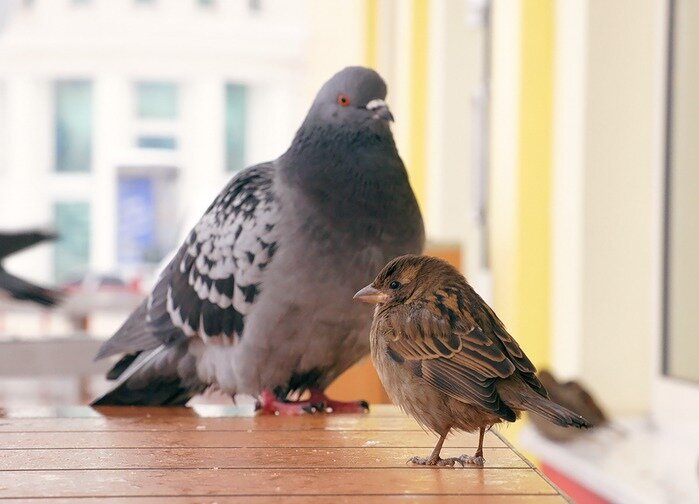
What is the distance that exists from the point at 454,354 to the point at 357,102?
43 centimetres

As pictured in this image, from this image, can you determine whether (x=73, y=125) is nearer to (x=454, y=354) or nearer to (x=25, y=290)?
(x=25, y=290)

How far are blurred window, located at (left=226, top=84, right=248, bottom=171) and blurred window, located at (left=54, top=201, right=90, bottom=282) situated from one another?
1.49 meters

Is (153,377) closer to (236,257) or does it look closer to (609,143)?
(236,257)

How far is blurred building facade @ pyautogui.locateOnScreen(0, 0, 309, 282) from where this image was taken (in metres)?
10.2

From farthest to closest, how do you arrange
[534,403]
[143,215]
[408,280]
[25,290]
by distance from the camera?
[143,215] → [25,290] → [408,280] → [534,403]

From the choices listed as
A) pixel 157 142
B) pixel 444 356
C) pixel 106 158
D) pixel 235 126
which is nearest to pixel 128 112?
pixel 157 142

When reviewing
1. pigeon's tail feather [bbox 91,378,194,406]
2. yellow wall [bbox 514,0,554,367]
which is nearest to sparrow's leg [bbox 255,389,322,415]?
pigeon's tail feather [bbox 91,378,194,406]

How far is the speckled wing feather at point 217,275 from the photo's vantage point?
1.28 meters

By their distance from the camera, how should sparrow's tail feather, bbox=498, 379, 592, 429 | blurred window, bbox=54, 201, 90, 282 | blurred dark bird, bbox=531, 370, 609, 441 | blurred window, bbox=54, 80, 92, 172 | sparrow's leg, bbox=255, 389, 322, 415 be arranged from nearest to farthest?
sparrow's tail feather, bbox=498, 379, 592, 429 < sparrow's leg, bbox=255, 389, 322, 415 < blurred dark bird, bbox=531, 370, 609, 441 < blurred window, bbox=54, 201, 90, 282 < blurred window, bbox=54, 80, 92, 172

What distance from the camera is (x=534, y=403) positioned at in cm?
91

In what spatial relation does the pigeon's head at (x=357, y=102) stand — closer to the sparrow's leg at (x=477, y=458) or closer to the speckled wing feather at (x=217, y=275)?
the speckled wing feather at (x=217, y=275)

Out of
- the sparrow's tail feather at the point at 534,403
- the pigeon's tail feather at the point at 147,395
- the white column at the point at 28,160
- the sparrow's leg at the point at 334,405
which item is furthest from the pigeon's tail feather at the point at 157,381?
the white column at the point at 28,160

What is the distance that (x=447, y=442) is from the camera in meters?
1.13

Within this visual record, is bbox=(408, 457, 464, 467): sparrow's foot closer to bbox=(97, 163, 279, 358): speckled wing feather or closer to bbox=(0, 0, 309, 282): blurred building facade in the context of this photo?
bbox=(97, 163, 279, 358): speckled wing feather
